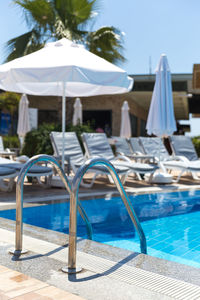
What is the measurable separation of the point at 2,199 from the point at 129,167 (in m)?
2.74

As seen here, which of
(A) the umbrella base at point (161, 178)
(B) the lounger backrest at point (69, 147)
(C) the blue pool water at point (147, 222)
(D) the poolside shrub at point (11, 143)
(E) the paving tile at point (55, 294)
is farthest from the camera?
(D) the poolside shrub at point (11, 143)

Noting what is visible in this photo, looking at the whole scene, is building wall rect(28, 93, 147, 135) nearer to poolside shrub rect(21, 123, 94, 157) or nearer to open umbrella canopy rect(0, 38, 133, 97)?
poolside shrub rect(21, 123, 94, 157)

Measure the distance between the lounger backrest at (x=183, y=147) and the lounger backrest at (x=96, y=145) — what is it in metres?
2.24

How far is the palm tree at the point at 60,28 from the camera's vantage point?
44.7 ft

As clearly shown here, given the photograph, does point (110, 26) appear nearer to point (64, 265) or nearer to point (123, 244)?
point (123, 244)

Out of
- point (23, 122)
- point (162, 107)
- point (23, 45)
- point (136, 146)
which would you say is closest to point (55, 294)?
point (162, 107)

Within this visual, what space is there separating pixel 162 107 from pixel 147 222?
179 inches

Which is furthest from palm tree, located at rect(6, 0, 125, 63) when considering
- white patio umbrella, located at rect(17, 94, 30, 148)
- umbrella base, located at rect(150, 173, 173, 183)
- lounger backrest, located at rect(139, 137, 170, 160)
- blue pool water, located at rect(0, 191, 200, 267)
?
blue pool water, located at rect(0, 191, 200, 267)

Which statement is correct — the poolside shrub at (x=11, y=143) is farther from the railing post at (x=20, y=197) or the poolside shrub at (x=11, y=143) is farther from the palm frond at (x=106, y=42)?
the railing post at (x=20, y=197)

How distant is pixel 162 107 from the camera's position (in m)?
8.67

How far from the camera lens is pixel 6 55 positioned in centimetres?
1405

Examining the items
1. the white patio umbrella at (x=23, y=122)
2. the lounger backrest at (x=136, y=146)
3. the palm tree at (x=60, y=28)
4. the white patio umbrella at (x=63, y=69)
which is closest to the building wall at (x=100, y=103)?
the palm tree at (x=60, y=28)

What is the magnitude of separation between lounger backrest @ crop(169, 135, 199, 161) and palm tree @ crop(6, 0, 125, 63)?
574 centimetres

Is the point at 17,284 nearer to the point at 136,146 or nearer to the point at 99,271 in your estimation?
the point at 99,271
